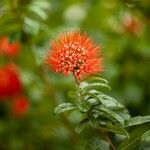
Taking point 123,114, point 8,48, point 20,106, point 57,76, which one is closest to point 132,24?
point 57,76

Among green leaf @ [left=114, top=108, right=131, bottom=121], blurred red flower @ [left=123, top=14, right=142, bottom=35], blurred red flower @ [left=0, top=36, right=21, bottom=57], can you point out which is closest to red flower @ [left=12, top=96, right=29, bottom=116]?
blurred red flower @ [left=0, top=36, right=21, bottom=57]

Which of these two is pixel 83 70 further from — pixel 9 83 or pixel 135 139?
pixel 9 83

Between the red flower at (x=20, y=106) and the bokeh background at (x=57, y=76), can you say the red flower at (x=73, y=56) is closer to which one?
the bokeh background at (x=57, y=76)

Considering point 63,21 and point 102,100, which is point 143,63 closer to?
point 63,21

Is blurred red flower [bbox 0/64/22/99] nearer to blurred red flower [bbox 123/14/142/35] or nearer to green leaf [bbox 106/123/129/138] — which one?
blurred red flower [bbox 123/14/142/35]

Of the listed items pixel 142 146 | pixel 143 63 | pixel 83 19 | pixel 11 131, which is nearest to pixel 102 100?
pixel 142 146

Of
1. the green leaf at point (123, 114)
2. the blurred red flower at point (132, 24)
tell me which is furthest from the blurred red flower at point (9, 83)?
the green leaf at point (123, 114)

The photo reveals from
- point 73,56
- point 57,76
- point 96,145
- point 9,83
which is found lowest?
point 57,76
